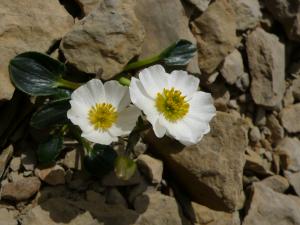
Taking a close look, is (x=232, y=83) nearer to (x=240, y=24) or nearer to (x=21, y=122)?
(x=240, y=24)

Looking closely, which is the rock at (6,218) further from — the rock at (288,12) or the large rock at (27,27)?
the rock at (288,12)

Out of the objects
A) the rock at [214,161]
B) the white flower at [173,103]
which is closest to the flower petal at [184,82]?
the white flower at [173,103]

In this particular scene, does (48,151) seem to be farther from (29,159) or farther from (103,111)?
(103,111)

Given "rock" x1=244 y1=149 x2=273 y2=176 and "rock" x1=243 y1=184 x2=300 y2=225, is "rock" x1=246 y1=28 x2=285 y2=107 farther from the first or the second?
"rock" x1=243 y1=184 x2=300 y2=225

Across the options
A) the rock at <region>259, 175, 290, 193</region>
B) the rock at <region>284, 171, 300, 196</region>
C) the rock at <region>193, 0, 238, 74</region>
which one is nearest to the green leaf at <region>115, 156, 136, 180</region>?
the rock at <region>193, 0, 238, 74</region>

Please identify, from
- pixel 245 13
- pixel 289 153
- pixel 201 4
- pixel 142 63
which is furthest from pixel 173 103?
pixel 245 13
